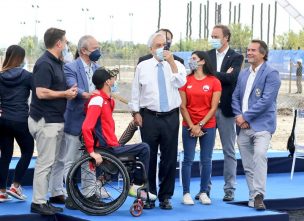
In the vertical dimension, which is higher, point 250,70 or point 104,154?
point 250,70

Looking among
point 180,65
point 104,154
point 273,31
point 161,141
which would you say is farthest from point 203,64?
point 273,31

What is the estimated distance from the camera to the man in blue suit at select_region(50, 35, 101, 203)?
752 centimetres

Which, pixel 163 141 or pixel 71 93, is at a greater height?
pixel 71 93

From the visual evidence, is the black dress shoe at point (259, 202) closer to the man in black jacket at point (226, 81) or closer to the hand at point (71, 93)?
the man in black jacket at point (226, 81)

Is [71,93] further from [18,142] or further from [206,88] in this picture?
[206,88]

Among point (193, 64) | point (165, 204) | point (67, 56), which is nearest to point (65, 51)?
point (67, 56)

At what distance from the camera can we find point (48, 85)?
7.04m

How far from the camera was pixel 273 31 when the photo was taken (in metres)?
93.0

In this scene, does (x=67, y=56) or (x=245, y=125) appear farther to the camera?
(x=67, y=56)

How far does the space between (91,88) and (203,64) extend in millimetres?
1122

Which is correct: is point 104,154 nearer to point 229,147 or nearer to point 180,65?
point 180,65

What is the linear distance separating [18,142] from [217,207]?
2019 millimetres

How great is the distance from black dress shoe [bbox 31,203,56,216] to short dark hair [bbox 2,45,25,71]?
1371mm

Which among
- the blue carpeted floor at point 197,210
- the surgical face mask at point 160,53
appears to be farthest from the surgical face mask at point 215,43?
the blue carpeted floor at point 197,210
